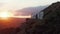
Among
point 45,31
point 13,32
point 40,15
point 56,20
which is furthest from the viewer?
point 40,15

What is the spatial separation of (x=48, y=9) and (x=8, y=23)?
24.2ft

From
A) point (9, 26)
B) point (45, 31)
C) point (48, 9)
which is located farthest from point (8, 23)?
point (45, 31)

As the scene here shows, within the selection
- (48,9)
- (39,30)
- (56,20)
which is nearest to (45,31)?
(39,30)

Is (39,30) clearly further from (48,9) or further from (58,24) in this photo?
(48,9)

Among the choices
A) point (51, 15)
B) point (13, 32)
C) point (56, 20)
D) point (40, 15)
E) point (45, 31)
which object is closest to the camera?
point (45, 31)

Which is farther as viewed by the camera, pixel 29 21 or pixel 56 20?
pixel 29 21

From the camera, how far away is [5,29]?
3881cm

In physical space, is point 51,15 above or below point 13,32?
above

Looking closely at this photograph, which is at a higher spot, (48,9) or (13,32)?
(48,9)

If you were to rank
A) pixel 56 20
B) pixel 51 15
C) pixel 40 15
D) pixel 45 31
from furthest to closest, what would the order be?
pixel 40 15, pixel 51 15, pixel 56 20, pixel 45 31

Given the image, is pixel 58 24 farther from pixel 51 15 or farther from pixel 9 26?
pixel 9 26

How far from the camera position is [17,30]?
37.8m

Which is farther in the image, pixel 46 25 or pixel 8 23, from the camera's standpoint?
pixel 8 23

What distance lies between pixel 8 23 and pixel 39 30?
9.40 m
